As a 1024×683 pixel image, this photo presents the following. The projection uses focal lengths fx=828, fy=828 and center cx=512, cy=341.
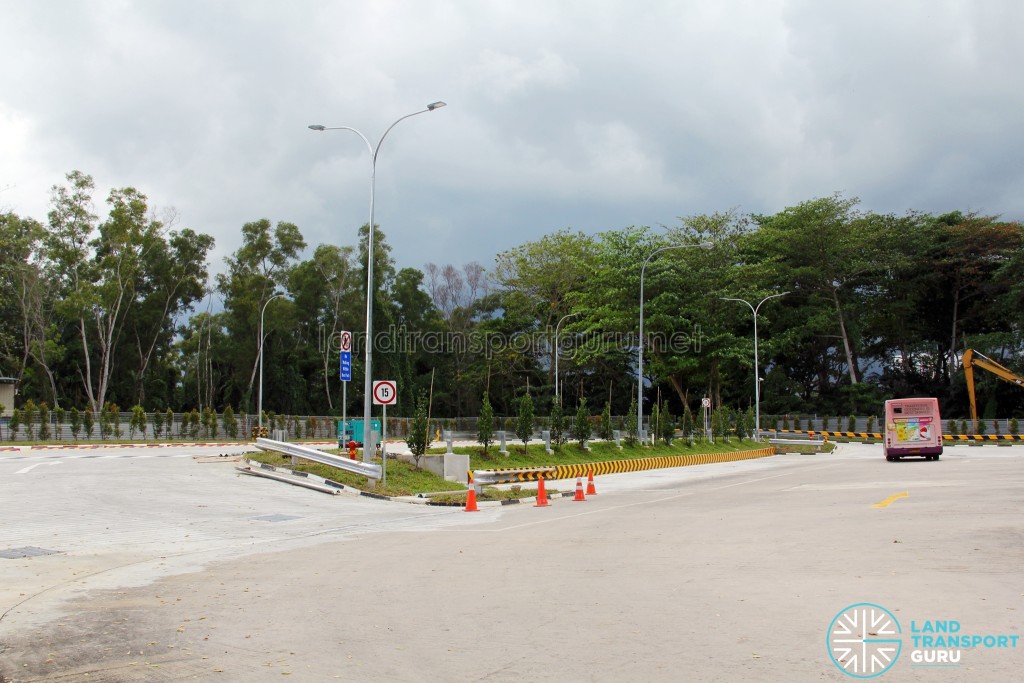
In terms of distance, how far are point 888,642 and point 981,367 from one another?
2600 inches

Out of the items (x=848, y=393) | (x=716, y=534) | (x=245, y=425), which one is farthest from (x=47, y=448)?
(x=848, y=393)

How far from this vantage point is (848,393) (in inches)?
2879

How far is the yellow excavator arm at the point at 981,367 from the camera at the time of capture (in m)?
61.2

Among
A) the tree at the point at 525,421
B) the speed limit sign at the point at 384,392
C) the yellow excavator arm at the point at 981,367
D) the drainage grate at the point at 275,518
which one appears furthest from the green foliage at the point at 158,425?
the yellow excavator arm at the point at 981,367

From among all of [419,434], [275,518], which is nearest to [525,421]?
[419,434]

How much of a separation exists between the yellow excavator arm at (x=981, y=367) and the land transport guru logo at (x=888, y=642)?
6277cm

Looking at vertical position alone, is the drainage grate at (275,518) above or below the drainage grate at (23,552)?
below

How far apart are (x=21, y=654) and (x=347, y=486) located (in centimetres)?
1611

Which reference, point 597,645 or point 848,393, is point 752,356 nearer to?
point 848,393

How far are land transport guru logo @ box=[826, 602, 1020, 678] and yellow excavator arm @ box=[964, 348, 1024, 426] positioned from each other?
62.8 m

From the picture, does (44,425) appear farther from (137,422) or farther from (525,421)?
(525,421)

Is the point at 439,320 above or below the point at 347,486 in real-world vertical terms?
above

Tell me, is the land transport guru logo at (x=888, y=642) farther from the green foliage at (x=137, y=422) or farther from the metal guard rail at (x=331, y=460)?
the green foliage at (x=137, y=422)

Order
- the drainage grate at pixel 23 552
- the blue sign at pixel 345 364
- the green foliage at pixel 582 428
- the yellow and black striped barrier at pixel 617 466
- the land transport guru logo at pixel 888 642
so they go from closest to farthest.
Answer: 1. the land transport guru logo at pixel 888 642
2. the drainage grate at pixel 23 552
3. the yellow and black striped barrier at pixel 617 466
4. the blue sign at pixel 345 364
5. the green foliage at pixel 582 428
